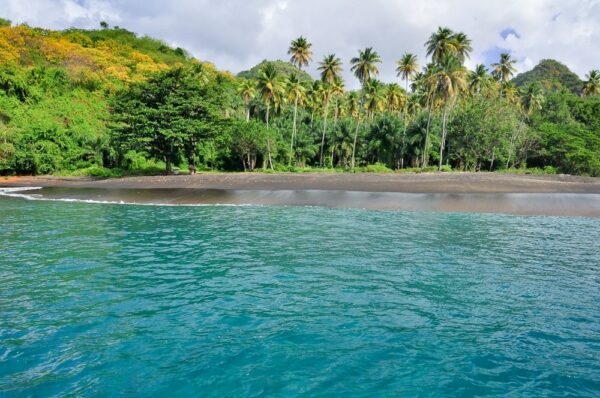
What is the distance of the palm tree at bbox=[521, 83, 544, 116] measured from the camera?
7412 centimetres

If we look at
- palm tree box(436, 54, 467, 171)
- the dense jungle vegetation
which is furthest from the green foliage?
palm tree box(436, 54, 467, 171)

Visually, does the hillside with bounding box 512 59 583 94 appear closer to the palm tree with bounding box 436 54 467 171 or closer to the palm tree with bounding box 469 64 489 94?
the palm tree with bounding box 469 64 489 94

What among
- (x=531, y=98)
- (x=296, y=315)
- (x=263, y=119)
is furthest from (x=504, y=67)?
(x=296, y=315)

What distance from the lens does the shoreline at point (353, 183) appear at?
106ft

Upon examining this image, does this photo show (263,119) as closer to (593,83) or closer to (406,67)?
(406,67)

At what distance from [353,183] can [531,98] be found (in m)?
57.2

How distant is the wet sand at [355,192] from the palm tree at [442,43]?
22.6 m

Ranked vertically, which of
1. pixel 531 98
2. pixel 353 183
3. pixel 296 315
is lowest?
pixel 296 315

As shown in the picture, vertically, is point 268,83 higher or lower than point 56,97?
higher

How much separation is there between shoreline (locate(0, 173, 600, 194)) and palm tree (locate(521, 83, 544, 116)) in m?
39.8

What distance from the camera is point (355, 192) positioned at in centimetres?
3203

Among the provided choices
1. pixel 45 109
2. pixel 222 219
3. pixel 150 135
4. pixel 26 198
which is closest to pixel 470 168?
pixel 150 135

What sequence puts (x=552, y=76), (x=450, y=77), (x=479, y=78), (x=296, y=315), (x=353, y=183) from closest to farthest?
(x=296, y=315) < (x=353, y=183) < (x=450, y=77) < (x=479, y=78) < (x=552, y=76)

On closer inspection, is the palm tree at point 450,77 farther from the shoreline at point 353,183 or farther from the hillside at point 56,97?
the hillside at point 56,97
